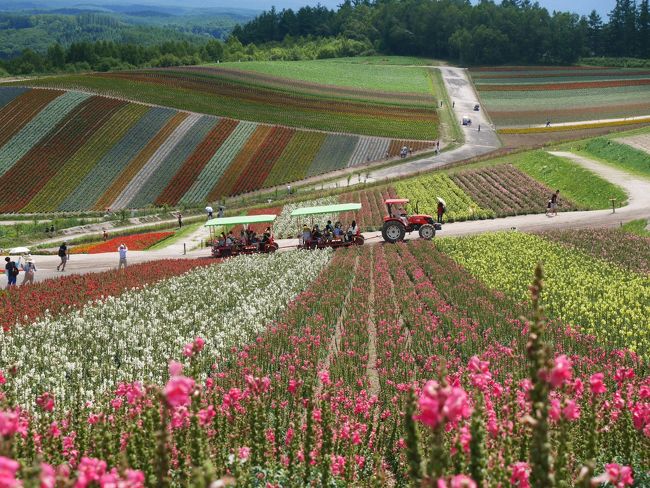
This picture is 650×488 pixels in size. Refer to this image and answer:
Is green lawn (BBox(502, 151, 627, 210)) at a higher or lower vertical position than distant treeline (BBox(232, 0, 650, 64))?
lower

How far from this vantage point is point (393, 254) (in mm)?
34000

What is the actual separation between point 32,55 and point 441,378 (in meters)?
145

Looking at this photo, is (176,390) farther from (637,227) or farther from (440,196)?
(440,196)

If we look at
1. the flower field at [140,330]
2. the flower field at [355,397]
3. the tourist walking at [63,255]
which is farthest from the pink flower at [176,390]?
the tourist walking at [63,255]

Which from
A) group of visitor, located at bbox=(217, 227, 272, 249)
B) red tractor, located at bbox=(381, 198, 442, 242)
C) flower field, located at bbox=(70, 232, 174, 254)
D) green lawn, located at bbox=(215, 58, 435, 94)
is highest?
green lawn, located at bbox=(215, 58, 435, 94)

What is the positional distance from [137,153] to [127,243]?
24020 mm

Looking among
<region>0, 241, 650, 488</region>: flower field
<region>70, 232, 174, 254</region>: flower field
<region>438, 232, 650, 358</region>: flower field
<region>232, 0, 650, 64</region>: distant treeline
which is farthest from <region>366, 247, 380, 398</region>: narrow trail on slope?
<region>232, 0, 650, 64</region>: distant treeline

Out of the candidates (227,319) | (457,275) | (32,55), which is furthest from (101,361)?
(32,55)

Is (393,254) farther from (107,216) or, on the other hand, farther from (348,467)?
(107,216)

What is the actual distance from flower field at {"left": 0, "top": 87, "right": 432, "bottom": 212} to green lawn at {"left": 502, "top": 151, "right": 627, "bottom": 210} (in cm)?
1756

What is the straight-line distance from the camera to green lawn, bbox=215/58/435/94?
105938 millimetres

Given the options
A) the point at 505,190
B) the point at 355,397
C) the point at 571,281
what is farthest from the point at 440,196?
the point at 355,397

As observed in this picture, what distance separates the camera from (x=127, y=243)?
152ft

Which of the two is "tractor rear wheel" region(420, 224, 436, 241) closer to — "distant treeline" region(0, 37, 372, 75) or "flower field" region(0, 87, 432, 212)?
"flower field" region(0, 87, 432, 212)
